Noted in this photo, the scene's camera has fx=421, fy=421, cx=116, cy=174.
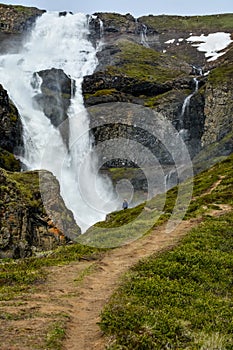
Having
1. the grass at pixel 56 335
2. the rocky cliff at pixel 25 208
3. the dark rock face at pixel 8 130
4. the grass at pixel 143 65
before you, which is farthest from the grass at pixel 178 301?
the grass at pixel 143 65

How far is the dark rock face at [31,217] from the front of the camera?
30.0 meters

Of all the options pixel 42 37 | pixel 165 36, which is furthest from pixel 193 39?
pixel 42 37

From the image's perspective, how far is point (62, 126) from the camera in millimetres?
78875

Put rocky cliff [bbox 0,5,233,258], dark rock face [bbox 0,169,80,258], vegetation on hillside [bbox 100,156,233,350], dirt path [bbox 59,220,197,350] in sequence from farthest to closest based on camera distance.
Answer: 1. rocky cliff [bbox 0,5,233,258]
2. dark rock face [bbox 0,169,80,258]
3. dirt path [bbox 59,220,197,350]
4. vegetation on hillside [bbox 100,156,233,350]

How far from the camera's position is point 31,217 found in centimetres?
3459

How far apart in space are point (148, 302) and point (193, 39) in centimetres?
19175

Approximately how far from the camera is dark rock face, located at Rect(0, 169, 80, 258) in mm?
29953

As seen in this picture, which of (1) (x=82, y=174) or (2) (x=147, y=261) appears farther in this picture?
(1) (x=82, y=174)

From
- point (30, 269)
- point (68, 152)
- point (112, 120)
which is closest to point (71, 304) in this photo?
point (30, 269)

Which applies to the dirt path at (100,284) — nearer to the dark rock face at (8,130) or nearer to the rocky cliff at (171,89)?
the rocky cliff at (171,89)

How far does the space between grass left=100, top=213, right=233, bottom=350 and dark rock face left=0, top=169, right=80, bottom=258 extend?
1472 centimetres

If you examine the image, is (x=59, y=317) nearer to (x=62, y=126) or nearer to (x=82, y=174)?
(x=82, y=174)

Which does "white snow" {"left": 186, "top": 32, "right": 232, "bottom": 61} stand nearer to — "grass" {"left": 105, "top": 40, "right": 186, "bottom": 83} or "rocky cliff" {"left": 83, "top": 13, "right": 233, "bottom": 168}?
"rocky cliff" {"left": 83, "top": 13, "right": 233, "bottom": 168}

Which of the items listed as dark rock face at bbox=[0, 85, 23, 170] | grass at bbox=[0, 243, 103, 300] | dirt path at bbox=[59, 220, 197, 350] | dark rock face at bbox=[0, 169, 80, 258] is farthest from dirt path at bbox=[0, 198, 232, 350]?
dark rock face at bbox=[0, 85, 23, 170]
